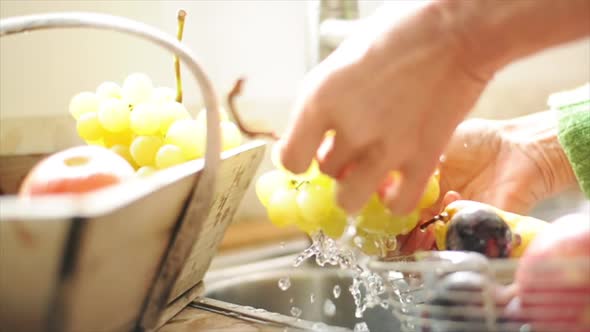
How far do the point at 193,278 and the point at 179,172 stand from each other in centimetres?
27

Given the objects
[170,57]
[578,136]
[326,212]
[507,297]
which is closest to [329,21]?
[170,57]

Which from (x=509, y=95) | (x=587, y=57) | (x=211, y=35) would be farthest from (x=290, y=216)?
(x=587, y=57)

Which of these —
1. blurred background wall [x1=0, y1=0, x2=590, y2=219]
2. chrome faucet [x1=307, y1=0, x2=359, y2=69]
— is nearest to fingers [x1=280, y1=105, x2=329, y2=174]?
chrome faucet [x1=307, y1=0, x2=359, y2=69]

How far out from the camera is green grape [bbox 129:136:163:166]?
1.98 feet

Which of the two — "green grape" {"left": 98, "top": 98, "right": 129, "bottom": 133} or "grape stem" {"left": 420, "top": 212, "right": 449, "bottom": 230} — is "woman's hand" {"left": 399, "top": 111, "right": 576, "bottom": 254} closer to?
"grape stem" {"left": 420, "top": 212, "right": 449, "bottom": 230}

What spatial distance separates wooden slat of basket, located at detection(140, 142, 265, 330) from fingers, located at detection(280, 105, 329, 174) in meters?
0.07

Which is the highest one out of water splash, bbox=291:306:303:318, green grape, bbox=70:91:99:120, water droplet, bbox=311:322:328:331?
green grape, bbox=70:91:99:120

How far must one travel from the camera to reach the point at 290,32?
1.12 meters

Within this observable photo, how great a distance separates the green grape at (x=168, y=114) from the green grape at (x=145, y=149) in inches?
0.7

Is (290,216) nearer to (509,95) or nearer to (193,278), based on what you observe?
(193,278)

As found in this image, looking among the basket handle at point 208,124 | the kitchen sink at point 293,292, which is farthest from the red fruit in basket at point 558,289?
the kitchen sink at point 293,292

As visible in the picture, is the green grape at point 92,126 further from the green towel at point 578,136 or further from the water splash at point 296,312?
the green towel at point 578,136

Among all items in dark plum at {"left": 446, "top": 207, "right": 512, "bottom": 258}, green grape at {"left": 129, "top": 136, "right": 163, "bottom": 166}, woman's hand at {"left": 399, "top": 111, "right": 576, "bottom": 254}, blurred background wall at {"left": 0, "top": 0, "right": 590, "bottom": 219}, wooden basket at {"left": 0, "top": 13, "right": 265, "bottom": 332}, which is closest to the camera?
wooden basket at {"left": 0, "top": 13, "right": 265, "bottom": 332}

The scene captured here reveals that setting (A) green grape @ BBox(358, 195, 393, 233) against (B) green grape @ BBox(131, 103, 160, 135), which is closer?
(A) green grape @ BBox(358, 195, 393, 233)
